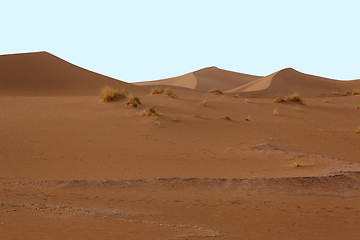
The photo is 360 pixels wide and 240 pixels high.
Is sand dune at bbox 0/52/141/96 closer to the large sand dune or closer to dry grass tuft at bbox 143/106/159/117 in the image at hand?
dry grass tuft at bbox 143/106/159/117

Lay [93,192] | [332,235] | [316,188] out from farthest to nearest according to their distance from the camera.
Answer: [316,188], [93,192], [332,235]

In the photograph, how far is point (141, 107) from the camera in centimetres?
2028

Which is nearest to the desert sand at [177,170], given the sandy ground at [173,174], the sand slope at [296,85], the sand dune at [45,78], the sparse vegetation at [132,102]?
the sandy ground at [173,174]

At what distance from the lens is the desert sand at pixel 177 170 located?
762 cm

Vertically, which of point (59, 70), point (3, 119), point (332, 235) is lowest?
point (332, 235)

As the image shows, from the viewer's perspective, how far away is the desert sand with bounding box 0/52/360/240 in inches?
300

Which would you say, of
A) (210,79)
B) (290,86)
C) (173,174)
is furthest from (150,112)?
(210,79)

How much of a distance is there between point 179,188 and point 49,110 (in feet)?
34.9

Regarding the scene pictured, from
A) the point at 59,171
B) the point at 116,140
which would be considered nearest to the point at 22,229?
the point at 59,171

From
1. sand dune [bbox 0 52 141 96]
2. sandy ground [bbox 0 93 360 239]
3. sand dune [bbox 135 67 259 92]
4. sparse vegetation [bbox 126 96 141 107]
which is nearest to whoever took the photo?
sandy ground [bbox 0 93 360 239]

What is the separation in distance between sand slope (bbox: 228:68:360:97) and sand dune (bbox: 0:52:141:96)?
18345mm

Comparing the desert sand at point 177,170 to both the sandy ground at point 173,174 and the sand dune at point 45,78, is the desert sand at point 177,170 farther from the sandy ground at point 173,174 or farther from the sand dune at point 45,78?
the sand dune at point 45,78

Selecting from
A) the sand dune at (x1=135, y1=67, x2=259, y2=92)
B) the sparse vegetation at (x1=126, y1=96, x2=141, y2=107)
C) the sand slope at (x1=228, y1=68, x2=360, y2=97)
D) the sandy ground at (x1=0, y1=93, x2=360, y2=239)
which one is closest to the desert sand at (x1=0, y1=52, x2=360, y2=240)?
the sandy ground at (x1=0, y1=93, x2=360, y2=239)

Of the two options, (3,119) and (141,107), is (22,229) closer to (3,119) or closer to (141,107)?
(3,119)
